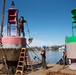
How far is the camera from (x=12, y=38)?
14.6 meters

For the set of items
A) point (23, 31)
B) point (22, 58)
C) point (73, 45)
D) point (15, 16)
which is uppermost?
point (15, 16)

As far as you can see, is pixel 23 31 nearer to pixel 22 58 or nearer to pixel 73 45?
pixel 22 58

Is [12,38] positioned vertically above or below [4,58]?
above

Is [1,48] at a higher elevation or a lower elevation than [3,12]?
lower

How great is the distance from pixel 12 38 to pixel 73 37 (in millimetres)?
A: 4859

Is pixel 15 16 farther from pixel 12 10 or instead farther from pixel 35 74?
pixel 35 74

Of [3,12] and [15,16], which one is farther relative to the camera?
[3,12]

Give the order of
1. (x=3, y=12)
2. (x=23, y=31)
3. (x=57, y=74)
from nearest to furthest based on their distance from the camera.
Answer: (x=57, y=74) < (x=23, y=31) < (x=3, y=12)

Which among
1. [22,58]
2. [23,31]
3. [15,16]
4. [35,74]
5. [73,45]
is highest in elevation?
[15,16]

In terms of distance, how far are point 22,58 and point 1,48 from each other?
72.1 inches

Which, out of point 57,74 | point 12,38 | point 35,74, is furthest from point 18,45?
point 57,74

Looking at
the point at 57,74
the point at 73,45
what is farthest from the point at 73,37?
the point at 57,74

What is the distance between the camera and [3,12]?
57.2 ft

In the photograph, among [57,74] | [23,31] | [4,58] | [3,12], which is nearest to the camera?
Answer: [57,74]
